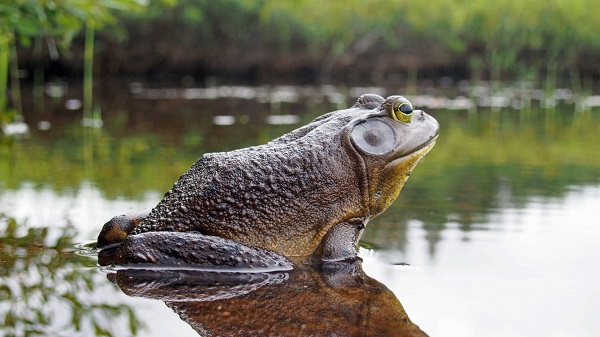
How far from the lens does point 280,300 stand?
11.1ft

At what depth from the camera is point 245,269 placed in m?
3.77

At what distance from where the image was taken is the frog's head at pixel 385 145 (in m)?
4.04

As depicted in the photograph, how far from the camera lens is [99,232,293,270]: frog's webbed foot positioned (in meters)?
3.73

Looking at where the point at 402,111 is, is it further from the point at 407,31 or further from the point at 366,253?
the point at 407,31

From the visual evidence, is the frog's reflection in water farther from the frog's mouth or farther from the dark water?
the frog's mouth

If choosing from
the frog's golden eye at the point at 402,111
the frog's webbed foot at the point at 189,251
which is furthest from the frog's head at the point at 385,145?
the frog's webbed foot at the point at 189,251

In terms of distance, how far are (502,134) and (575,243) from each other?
6255 millimetres

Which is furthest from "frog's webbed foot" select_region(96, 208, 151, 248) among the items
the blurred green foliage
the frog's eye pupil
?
the blurred green foliage

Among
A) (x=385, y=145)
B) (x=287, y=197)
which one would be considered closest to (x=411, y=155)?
(x=385, y=145)

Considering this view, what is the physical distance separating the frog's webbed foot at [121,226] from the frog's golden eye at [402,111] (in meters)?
1.46

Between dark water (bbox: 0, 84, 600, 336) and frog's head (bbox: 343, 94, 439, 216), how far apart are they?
39 centimetres

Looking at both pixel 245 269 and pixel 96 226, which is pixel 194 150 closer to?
pixel 96 226

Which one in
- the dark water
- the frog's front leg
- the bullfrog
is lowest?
the dark water

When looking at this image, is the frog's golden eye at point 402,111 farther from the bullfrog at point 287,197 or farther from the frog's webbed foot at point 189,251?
the frog's webbed foot at point 189,251
